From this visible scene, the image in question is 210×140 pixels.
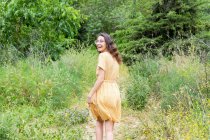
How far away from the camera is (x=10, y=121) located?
5234 millimetres

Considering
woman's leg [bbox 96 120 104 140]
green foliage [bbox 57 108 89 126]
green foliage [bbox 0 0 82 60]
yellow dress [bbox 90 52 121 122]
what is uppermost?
green foliage [bbox 0 0 82 60]

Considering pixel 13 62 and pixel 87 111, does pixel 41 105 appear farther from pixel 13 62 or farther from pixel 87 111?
pixel 13 62

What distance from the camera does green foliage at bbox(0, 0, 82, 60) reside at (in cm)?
1082

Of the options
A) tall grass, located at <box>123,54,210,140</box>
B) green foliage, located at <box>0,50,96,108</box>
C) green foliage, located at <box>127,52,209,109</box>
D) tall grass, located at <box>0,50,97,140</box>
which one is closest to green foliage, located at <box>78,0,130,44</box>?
tall grass, located at <box>0,50,97,140</box>

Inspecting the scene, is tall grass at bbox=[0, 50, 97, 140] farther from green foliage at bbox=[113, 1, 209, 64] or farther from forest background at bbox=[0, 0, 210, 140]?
green foliage at bbox=[113, 1, 209, 64]

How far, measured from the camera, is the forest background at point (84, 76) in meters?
5.62

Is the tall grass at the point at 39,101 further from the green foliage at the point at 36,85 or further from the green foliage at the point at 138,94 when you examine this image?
the green foliage at the point at 138,94

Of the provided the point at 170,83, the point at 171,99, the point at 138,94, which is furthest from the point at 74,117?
the point at 170,83

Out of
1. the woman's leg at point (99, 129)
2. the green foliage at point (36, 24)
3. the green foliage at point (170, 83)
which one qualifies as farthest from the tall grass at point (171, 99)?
the green foliage at point (36, 24)

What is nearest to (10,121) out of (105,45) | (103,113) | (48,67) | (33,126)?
(33,126)

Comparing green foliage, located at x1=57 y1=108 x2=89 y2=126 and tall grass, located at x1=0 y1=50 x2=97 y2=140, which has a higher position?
tall grass, located at x1=0 y1=50 x2=97 y2=140

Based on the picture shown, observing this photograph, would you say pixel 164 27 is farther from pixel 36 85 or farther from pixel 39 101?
pixel 39 101

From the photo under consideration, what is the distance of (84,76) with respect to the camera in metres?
12.0

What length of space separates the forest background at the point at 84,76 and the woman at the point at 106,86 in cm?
55
